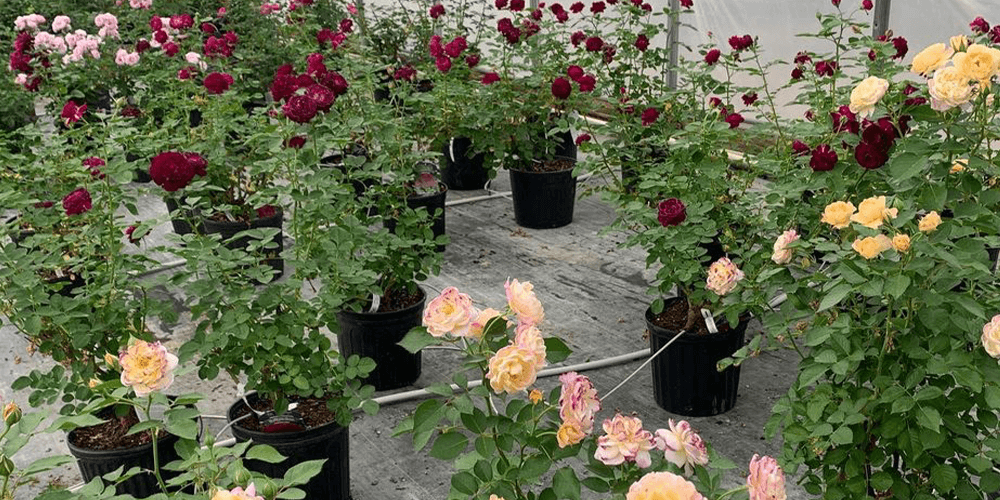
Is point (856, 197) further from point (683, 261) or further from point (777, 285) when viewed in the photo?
point (683, 261)

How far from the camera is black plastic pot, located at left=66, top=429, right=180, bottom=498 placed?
237cm

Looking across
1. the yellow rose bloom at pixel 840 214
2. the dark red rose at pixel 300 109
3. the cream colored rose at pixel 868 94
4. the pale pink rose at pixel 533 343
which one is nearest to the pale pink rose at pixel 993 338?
the yellow rose bloom at pixel 840 214

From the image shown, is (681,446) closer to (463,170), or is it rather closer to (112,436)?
(112,436)

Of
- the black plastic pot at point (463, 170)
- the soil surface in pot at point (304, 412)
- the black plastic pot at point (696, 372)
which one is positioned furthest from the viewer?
the black plastic pot at point (463, 170)

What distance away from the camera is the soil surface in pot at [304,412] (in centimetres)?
244

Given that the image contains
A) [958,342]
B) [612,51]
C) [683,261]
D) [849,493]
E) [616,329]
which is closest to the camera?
[958,342]

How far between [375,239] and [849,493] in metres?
1.41

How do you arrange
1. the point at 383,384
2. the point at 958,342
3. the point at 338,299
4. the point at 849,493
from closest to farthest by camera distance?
the point at 958,342
the point at 849,493
the point at 338,299
the point at 383,384

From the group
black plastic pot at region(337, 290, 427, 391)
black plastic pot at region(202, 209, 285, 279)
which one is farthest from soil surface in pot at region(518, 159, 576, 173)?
black plastic pot at region(337, 290, 427, 391)

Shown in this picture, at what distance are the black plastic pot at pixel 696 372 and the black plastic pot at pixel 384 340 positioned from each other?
2.49 feet

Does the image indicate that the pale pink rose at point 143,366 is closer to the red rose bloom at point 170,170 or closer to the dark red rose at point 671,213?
the red rose bloom at point 170,170

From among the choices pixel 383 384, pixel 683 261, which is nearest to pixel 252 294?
pixel 383 384

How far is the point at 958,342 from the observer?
1.69 meters

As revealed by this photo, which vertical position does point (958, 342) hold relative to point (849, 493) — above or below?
above
